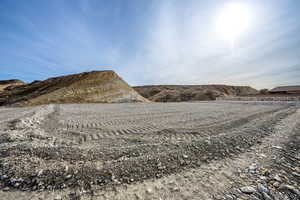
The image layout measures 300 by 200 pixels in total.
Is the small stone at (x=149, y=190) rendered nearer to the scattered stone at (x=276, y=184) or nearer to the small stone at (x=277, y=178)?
the scattered stone at (x=276, y=184)

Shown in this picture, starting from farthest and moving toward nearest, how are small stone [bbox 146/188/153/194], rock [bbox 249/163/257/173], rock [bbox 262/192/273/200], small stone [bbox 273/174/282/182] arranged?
1. rock [bbox 249/163/257/173]
2. small stone [bbox 273/174/282/182]
3. small stone [bbox 146/188/153/194]
4. rock [bbox 262/192/273/200]

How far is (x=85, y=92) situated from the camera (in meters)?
20.0

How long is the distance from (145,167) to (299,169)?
2679 millimetres

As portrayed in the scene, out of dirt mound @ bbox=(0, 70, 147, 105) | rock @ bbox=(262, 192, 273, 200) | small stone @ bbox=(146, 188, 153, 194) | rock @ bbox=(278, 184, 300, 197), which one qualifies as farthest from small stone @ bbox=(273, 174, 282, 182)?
dirt mound @ bbox=(0, 70, 147, 105)

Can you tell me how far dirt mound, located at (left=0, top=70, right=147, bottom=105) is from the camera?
17828 millimetres

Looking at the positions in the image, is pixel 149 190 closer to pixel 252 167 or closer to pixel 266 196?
pixel 266 196

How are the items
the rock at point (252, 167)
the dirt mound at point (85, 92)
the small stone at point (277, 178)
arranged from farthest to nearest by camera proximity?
the dirt mound at point (85, 92) < the rock at point (252, 167) < the small stone at point (277, 178)

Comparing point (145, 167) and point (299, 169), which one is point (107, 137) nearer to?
point (145, 167)

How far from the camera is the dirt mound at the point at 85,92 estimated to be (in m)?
17.8

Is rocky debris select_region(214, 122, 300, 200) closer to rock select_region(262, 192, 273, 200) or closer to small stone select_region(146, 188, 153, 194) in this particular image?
rock select_region(262, 192, 273, 200)

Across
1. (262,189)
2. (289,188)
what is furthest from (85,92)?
(289,188)

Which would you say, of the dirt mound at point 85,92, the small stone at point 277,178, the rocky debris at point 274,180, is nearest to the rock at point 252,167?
the rocky debris at point 274,180

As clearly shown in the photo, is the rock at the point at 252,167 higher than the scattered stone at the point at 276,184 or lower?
lower

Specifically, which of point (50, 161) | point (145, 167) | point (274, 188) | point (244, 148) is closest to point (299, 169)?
point (244, 148)
